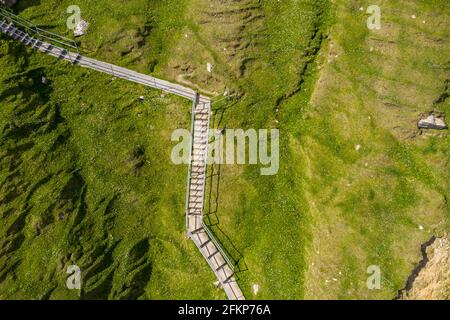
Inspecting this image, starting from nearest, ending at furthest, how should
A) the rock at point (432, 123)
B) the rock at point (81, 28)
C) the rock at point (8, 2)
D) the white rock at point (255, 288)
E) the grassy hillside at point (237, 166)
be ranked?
1. the grassy hillside at point (237, 166)
2. the rock at point (432, 123)
3. the white rock at point (255, 288)
4. the rock at point (8, 2)
5. the rock at point (81, 28)

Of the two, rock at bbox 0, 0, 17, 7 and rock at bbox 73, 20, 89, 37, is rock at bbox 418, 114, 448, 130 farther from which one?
rock at bbox 0, 0, 17, 7

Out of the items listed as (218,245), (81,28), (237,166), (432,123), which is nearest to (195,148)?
(237,166)

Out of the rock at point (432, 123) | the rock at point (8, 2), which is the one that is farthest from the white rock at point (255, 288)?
the rock at point (8, 2)

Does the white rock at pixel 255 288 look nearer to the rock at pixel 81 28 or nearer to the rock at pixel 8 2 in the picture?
the rock at pixel 81 28

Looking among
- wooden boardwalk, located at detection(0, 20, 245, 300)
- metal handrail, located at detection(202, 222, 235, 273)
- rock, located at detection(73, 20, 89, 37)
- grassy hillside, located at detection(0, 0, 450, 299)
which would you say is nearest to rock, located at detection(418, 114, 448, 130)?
grassy hillside, located at detection(0, 0, 450, 299)
